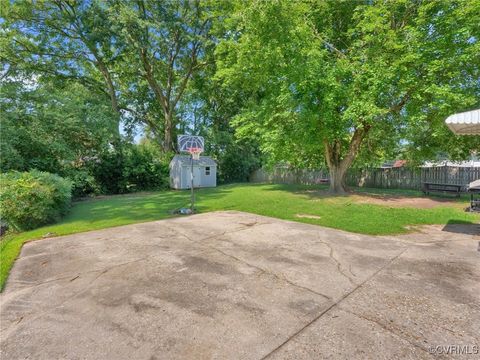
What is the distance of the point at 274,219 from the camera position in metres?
6.50

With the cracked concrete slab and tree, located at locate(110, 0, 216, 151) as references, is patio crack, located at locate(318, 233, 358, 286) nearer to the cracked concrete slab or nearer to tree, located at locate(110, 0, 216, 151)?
the cracked concrete slab

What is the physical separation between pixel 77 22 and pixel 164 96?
6.79 meters

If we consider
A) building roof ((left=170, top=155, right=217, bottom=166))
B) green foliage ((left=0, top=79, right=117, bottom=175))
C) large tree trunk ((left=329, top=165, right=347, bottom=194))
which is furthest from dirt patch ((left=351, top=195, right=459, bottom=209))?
green foliage ((left=0, top=79, right=117, bottom=175))

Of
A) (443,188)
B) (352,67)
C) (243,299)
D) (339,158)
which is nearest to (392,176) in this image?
(443,188)

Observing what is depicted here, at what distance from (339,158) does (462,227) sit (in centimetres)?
707

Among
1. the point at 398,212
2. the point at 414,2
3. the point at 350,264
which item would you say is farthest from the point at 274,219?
the point at 414,2

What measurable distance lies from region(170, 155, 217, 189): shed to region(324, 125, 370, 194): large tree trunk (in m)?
9.12

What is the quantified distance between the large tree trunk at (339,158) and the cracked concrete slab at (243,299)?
7095 millimetres

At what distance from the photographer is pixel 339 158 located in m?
12.2

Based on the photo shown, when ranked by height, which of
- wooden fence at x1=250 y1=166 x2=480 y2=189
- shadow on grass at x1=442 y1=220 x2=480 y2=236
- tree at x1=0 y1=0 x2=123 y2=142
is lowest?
shadow on grass at x1=442 y1=220 x2=480 y2=236

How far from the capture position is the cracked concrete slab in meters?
1.91

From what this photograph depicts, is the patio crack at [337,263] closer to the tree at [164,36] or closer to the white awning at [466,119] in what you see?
the white awning at [466,119]

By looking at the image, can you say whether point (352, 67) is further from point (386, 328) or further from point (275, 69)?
point (386, 328)

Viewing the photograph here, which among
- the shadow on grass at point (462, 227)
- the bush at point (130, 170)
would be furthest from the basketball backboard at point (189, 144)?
the bush at point (130, 170)
